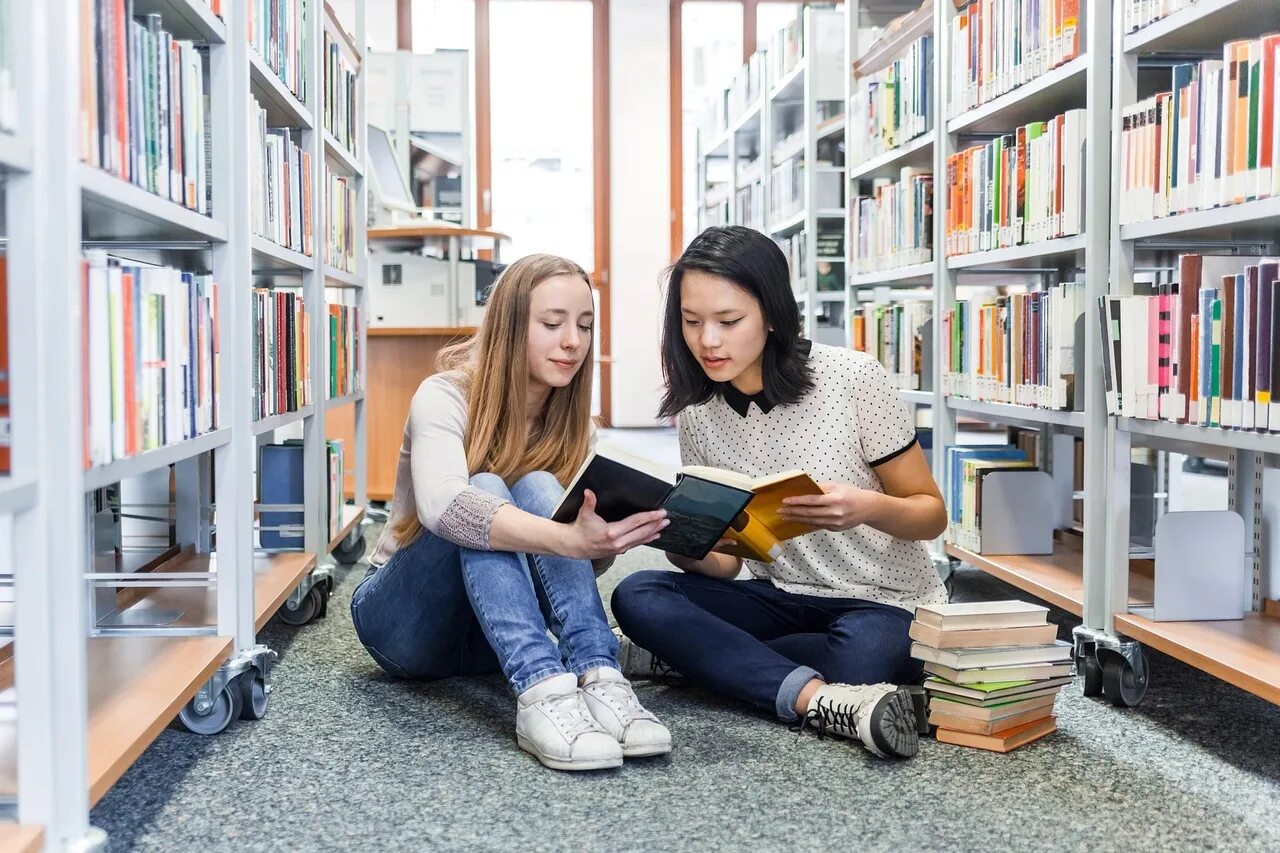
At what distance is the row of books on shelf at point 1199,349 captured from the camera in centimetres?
149

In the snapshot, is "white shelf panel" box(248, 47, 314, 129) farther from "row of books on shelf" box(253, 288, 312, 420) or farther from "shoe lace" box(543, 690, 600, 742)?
"shoe lace" box(543, 690, 600, 742)

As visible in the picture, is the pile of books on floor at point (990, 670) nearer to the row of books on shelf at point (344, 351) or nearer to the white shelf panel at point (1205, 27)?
the white shelf panel at point (1205, 27)

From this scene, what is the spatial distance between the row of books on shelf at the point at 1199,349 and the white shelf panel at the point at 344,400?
1652 mm

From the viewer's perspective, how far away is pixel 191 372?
1.45 m

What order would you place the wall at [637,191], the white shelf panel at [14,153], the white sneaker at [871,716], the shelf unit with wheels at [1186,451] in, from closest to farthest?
the white shelf panel at [14,153]
the white sneaker at [871,716]
the shelf unit with wheels at [1186,451]
the wall at [637,191]

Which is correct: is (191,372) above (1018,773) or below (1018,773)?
above

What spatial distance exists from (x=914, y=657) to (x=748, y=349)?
50 centimetres

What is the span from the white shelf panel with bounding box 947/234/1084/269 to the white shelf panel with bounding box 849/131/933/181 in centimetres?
38

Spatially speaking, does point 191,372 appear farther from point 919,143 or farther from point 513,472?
point 919,143

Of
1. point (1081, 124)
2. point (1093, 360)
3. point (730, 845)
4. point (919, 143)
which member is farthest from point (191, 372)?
point (919, 143)

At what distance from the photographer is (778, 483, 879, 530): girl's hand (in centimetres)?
A: 146

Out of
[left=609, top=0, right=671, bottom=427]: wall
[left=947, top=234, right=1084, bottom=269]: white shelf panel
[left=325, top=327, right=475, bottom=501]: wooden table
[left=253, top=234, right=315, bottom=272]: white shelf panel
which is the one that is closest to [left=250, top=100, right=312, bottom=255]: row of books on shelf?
[left=253, top=234, right=315, bottom=272]: white shelf panel

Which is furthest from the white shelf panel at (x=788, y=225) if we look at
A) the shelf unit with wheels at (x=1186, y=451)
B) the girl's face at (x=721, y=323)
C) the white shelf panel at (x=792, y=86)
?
the girl's face at (x=721, y=323)

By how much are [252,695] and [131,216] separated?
71 centimetres
